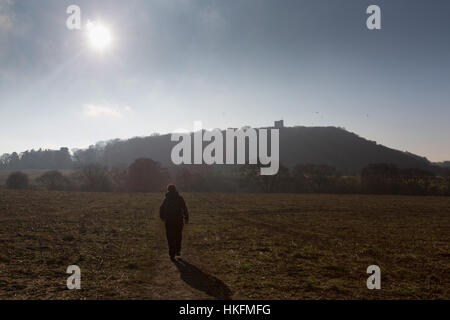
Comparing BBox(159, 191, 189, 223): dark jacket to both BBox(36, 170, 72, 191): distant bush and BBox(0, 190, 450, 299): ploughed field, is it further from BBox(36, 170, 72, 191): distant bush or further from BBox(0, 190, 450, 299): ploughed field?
BBox(36, 170, 72, 191): distant bush

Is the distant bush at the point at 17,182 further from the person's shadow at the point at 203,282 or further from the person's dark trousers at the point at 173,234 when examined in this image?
the person's shadow at the point at 203,282

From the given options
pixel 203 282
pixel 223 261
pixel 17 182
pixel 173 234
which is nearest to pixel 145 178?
pixel 17 182

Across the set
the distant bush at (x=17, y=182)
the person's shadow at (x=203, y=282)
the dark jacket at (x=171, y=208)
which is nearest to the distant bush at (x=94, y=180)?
the distant bush at (x=17, y=182)

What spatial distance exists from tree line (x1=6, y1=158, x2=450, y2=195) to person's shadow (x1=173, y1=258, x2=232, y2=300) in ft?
255

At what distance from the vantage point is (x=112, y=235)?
19.8 metres

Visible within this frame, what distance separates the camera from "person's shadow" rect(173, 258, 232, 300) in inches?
371

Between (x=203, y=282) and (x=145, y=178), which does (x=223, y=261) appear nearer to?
(x=203, y=282)

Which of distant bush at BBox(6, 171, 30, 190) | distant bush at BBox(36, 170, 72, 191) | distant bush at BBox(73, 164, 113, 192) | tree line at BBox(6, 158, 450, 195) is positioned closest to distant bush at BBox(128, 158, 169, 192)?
tree line at BBox(6, 158, 450, 195)

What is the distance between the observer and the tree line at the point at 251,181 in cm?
8656

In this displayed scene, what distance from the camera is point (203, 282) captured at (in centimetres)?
1051

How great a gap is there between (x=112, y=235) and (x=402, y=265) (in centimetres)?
1589

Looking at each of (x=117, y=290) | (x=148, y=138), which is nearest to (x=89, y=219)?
(x=117, y=290)
